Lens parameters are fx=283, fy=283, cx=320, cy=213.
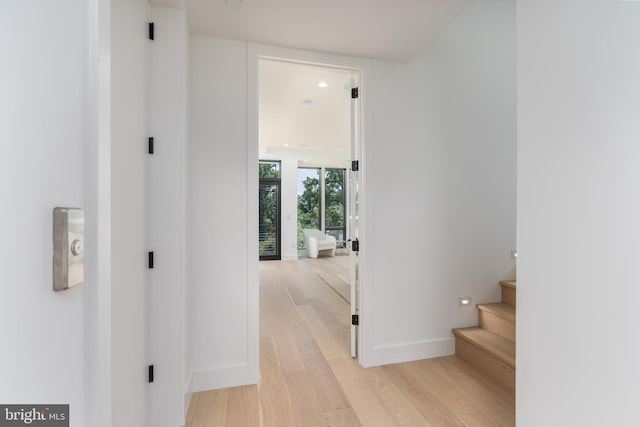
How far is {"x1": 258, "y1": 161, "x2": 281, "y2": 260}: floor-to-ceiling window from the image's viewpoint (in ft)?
25.0

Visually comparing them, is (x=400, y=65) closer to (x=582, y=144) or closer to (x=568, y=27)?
(x=568, y=27)

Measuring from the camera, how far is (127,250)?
121cm

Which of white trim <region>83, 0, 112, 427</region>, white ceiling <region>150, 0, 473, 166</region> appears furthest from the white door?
white trim <region>83, 0, 112, 427</region>

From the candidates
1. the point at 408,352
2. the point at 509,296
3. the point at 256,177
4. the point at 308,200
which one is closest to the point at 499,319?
the point at 509,296

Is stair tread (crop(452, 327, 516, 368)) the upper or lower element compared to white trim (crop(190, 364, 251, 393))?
upper

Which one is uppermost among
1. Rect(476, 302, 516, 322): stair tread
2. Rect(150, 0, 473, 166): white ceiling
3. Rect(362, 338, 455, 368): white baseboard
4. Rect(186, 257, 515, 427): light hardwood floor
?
Rect(150, 0, 473, 166): white ceiling

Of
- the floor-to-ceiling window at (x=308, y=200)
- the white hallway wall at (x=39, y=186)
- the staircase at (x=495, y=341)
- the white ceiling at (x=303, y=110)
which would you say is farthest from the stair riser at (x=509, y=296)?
the floor-to-ceiling window at (x=308, y=200)

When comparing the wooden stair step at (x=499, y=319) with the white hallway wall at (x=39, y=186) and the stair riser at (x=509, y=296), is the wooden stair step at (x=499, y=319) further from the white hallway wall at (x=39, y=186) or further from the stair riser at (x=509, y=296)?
the white hallway wall at (x=39, y=186)

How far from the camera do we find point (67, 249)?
535 millimetres

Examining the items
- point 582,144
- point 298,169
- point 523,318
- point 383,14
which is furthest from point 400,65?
point 298,169

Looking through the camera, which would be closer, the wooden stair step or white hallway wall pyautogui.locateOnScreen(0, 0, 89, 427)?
white hallway wall pyautogui.locateOnScreen(0, 0, 89, 427)

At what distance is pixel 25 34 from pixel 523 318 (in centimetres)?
192

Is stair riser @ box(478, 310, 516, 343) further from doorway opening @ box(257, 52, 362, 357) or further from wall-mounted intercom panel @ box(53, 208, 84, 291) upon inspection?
wall-mounted intercom panel @ box(53, 208, 84, 291)

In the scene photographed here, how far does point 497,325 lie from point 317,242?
5.69 m
